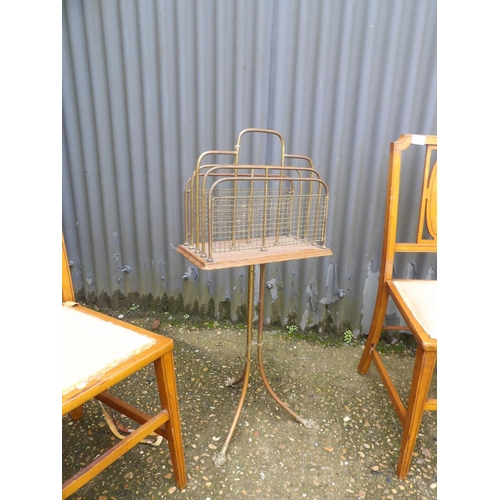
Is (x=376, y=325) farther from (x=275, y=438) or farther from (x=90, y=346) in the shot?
(x=90, y=346)

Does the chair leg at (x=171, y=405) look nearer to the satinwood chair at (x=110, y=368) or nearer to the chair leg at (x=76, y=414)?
the satinwood chair at (x=110, y=368)

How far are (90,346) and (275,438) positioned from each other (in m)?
0.97

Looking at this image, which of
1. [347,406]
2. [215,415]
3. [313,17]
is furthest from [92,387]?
[313,17]

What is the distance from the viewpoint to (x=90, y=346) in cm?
101

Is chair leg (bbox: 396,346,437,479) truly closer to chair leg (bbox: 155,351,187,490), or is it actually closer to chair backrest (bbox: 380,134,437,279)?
chair backrest (bbox: 380,134,437,279)

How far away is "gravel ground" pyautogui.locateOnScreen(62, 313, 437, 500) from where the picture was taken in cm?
128

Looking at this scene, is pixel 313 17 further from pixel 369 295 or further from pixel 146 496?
pixel 146 496

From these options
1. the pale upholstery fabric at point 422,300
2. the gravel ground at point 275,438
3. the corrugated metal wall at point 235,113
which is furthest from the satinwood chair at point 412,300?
the corrugated metal wall at point 235,113

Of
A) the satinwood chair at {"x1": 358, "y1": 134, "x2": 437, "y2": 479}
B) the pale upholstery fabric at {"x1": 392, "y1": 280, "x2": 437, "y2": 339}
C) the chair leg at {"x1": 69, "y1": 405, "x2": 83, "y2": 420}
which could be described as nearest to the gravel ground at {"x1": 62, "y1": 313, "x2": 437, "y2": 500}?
the chair leg at {"x1": 69, "y1": 405, "x2": 83, "y2": 420}

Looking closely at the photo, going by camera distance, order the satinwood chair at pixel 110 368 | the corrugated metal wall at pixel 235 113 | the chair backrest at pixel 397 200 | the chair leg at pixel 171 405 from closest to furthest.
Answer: the satinwood chair at pixel 110 368 → the chair leg at pixel 171 405 → the chair backrest at pixel 397 200 → the corrugated metal wall at pixel 235 113

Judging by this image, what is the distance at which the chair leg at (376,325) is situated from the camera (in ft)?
5.47

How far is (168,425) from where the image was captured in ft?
3.84

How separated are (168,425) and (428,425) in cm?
128

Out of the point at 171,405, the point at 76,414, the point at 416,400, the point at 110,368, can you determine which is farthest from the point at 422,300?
the point at 76,414
